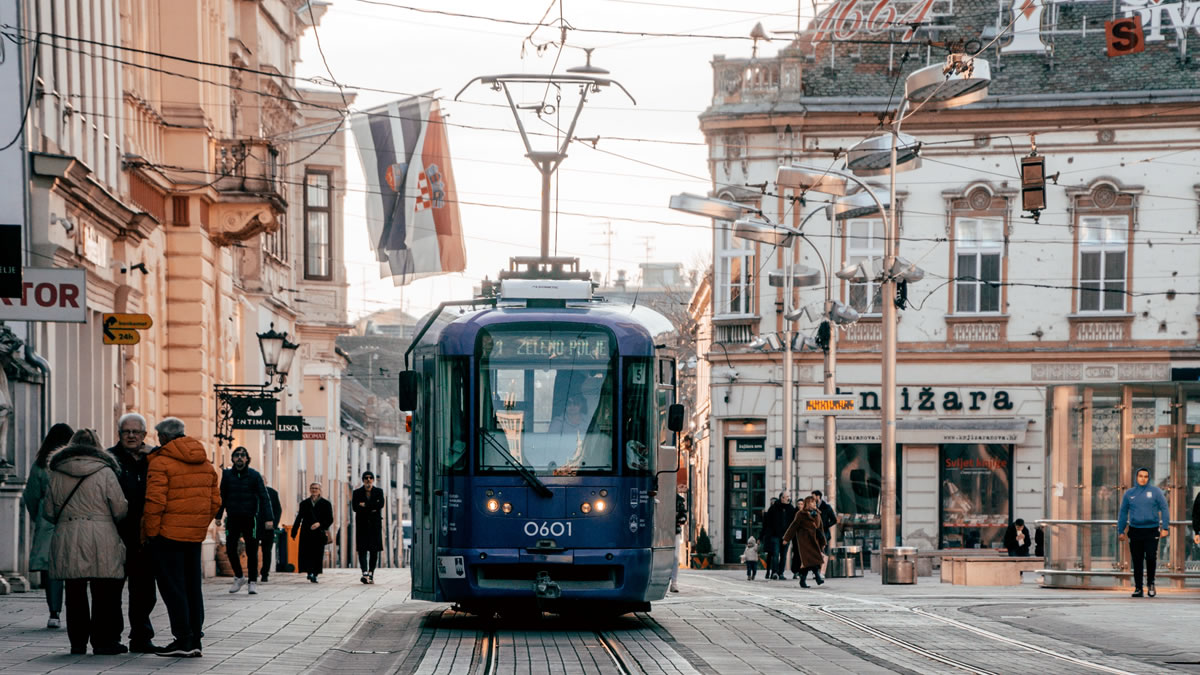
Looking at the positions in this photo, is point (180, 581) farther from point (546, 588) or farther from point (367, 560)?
point (367, 560)

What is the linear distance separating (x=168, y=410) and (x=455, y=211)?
8275 mm

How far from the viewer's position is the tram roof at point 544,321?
19.1 m

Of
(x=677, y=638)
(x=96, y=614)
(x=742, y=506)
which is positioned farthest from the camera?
(x=742, y=506)

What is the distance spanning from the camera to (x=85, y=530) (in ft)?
46.8

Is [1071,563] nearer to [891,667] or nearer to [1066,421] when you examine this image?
[1066,421]

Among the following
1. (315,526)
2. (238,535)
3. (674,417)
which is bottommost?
(315,526)

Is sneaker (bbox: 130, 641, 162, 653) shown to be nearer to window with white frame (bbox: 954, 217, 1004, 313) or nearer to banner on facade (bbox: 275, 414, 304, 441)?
banner on facade (bbox: 275, 414, 304, 441)

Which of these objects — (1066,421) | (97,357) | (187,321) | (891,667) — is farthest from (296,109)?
(891,667)

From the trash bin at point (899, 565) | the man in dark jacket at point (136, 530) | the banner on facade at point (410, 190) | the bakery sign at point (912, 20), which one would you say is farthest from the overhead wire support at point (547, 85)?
the man in dark jacket at point (136, 530)

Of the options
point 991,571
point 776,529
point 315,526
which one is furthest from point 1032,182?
point 315,526

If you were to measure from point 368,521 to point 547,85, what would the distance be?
29.7 feet

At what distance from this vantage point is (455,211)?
38906mm

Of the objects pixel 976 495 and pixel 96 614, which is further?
pixel 976 495

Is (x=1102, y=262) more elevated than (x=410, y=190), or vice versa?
(x=410, y=190)
